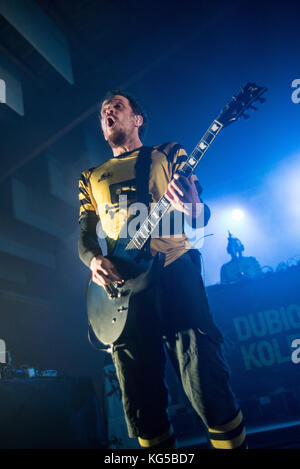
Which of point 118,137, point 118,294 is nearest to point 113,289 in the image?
point 118,294

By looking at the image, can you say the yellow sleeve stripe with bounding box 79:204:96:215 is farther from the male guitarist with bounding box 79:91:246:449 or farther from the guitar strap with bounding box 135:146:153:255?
the guitar strap with bounding box 135:146:153:255

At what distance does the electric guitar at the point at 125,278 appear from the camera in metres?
1.40

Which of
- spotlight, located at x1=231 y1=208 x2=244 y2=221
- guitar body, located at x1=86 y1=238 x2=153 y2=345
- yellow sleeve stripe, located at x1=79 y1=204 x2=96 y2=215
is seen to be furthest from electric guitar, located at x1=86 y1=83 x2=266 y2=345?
spotlight, located at x1=231 y1=208 x2=244 y2=221

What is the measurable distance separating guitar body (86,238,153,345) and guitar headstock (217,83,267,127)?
3.32 feet

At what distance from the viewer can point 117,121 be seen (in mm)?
1942

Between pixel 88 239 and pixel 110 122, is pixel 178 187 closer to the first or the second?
pixel 88 239

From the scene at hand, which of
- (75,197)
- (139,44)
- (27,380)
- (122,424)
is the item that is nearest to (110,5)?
(139,44)

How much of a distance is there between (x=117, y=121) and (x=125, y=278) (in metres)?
1.10

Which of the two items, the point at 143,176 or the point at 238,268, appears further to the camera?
the point at 238,268

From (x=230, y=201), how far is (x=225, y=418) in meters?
7.21

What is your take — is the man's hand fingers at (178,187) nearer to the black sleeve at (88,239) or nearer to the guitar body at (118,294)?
the guitar body at (118,294)

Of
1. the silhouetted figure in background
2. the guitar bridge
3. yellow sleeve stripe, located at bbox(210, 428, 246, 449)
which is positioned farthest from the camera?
the silhouetted figure in background

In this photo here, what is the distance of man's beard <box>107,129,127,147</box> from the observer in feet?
6.38

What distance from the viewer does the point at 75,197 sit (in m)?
5.29
